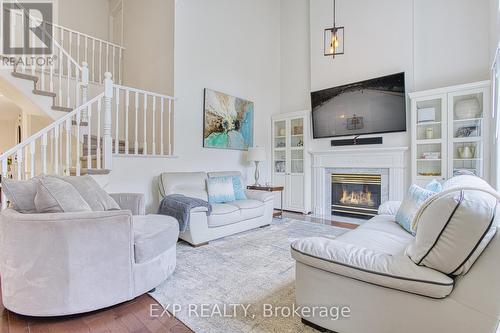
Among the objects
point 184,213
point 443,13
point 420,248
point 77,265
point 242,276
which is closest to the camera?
point 420,248

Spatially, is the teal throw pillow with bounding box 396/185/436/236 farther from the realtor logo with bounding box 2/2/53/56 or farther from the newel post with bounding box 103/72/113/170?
the realtor logo with bounding box 2/2/53/56

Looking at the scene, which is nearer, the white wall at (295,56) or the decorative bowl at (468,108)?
the decorative bowl at (468,108)

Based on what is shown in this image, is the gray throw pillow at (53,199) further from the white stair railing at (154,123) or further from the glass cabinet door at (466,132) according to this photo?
the glass cabinet door at (466,132)

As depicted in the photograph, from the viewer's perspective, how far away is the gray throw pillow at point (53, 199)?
174 centimetres

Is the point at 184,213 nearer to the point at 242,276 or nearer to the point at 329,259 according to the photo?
the point at 242,276

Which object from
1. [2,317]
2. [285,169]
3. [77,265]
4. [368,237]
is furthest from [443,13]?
[2,317]

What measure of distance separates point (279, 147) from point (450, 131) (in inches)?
119

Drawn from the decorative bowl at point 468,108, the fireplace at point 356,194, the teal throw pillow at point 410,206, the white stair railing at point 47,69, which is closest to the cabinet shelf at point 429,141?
the decorative bowl at point 468,108

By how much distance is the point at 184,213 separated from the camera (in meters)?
2.96

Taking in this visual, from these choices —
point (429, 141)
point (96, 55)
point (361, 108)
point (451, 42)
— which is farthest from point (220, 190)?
point (451, 42)

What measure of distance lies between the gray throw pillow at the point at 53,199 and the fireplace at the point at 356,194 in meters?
4.27

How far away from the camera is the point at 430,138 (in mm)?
3803

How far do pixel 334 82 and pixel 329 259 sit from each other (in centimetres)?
429

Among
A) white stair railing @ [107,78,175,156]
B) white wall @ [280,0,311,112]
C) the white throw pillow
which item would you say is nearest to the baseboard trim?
the white throw pillow
